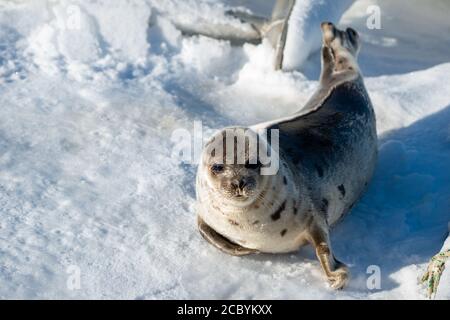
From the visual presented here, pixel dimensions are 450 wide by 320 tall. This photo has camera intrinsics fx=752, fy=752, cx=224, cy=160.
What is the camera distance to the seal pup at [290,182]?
9.34 ft

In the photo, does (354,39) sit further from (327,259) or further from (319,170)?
(327,259)

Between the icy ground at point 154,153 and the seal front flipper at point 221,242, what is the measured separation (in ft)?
0.13

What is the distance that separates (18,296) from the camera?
2674mm

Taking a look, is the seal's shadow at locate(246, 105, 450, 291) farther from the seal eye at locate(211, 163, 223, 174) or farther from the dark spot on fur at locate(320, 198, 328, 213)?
the seal eye at locate(211, 163, 223, 174)

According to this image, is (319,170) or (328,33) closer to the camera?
(319,170)

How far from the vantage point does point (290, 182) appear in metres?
3.05

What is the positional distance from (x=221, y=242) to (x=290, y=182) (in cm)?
37

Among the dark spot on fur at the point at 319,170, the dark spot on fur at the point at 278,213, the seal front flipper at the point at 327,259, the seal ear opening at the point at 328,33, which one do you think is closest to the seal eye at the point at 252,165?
the dark spot on fur at the point at 278,213

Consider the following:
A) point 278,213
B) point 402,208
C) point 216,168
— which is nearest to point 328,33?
point 402,208

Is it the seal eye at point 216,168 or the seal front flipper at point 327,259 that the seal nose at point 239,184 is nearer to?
the seal eye at point 216,168

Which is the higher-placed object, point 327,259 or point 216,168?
point 216,168

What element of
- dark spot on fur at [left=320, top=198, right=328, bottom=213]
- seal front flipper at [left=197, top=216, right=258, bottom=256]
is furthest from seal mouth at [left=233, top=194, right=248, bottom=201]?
dark spot on fur at [left=320, top=198, right=328, bottom=213]
